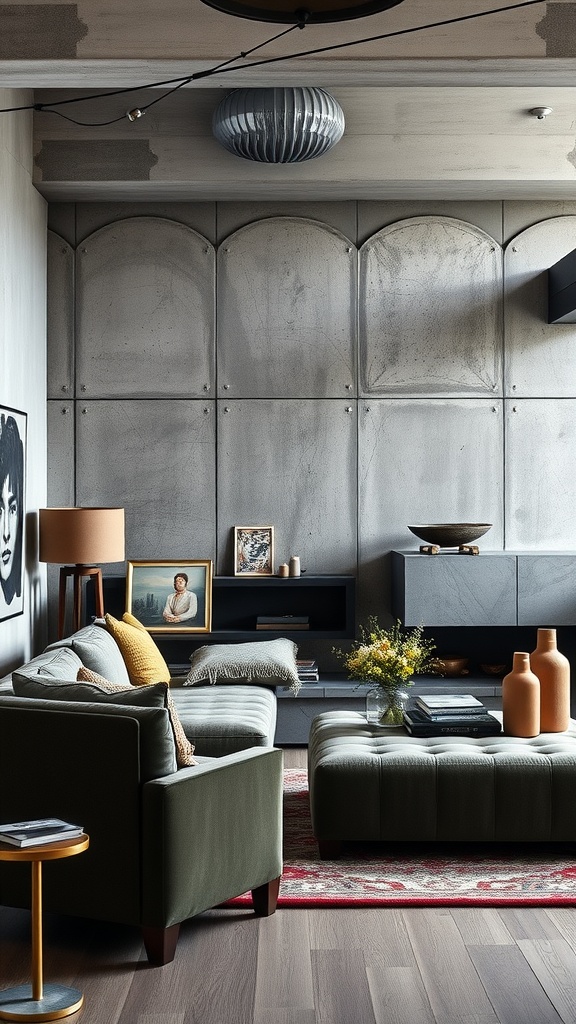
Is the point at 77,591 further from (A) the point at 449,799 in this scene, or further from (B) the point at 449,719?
(A) the point at 449,799

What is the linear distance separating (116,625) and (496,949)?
2.69 metres

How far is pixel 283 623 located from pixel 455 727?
229 cm

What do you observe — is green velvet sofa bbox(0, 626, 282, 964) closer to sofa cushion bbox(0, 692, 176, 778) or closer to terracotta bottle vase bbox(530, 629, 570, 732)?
sofa cushion bbox(0, 692, 176, 778)

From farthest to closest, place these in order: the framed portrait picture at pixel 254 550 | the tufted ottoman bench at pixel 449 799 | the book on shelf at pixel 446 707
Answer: the framed portrait picture at pixel 254 550
the book on shelf at pixel 446 707
the tufted ottoman bench at pixel 449 799

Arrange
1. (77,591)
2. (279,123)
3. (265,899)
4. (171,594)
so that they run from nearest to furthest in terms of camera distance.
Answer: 1. (265,899)
2. (279,123)
3. (77,591)
4. (171,594)

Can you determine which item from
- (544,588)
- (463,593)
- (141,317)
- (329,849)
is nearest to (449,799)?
(329,849)

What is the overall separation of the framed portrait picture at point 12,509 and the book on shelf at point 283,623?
1548 millimetres

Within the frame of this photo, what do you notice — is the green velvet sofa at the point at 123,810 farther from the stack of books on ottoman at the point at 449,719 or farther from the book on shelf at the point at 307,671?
the book on shelf at the point at 307,671

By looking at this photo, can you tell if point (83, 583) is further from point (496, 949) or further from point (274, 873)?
point (496, 949)

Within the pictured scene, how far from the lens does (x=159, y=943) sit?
329cm

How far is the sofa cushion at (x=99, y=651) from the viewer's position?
4699 millimetres

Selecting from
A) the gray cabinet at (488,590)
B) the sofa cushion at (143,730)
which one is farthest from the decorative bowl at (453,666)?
the sofa cushion at (143,730)

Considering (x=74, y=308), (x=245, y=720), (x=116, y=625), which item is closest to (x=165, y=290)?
(x=74, y=308)

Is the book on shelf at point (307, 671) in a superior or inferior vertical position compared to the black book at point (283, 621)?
inferior
